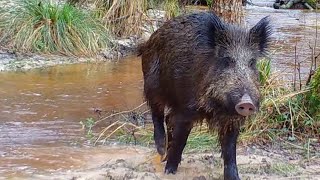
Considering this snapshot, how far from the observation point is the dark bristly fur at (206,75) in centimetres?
458

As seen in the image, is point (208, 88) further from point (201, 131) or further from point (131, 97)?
point (131, 97)

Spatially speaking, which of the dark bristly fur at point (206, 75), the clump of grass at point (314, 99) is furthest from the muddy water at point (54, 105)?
the clump of grass at point (314, 99)

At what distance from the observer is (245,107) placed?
13.7ft

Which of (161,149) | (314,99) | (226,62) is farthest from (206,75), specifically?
(314,99)

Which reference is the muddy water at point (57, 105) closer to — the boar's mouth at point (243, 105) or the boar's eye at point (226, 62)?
the boar's eye at point (226, 62)

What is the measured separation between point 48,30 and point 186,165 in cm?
574

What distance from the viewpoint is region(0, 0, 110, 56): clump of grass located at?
1049 centimetres

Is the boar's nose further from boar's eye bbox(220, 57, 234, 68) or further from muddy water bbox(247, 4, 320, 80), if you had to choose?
muddy water bbox(247, 4, 320, 80)

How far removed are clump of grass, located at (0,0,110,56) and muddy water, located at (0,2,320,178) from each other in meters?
0.61

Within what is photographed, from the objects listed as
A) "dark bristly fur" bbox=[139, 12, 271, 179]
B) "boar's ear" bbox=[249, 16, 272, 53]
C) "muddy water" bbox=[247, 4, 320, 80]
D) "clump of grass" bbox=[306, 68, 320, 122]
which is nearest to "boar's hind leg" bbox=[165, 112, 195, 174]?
"dark bristly fur" bbox=[139, 12, 271, 179]

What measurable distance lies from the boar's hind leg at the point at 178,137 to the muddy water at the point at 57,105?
812 mm

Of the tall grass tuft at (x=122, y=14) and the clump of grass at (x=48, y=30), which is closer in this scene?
the clump of grass at (x=48, y=30)

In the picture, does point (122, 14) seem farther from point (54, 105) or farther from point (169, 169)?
point (169, 169)

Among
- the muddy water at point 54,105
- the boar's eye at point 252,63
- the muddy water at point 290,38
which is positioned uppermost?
the boar's eye at point 252,63
